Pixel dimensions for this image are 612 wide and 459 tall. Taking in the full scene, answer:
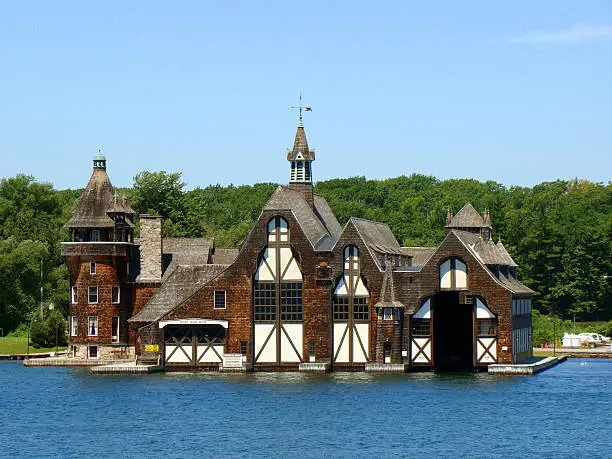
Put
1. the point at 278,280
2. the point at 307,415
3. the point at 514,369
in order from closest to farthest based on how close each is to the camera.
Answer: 1. the point at 307,415
2. the point at 514,369
3. the point at 278,280

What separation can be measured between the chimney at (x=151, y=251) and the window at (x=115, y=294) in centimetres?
168

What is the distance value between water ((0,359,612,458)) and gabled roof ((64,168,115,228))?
10771 millimetres

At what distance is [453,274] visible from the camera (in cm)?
8344

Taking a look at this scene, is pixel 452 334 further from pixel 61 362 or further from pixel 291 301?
pixel 61 362

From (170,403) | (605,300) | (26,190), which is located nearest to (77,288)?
(170,403)

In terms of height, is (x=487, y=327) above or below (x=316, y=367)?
above

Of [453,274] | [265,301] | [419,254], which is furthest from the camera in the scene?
[419,254]

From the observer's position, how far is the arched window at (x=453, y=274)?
83.2 meters

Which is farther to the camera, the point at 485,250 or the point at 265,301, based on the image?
the point at 485,250

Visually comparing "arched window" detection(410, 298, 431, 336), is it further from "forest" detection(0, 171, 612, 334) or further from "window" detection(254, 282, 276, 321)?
"forest" detection(0, 171, 612, 334)

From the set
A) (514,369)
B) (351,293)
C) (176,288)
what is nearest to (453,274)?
(351,293)

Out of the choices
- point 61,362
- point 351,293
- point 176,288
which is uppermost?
point 176,288

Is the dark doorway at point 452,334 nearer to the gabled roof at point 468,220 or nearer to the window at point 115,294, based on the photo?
the gabled roof at point 468,220

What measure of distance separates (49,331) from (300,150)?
1001 inches
